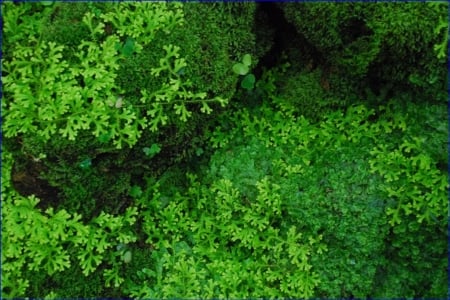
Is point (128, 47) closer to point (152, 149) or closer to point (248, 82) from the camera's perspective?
point (152, 149)

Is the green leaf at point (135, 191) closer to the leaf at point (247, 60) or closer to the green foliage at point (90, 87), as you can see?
the green foliage at point (90, 87)

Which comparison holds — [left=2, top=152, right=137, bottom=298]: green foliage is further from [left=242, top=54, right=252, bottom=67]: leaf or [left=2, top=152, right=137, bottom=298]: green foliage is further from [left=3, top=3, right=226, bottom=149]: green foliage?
[left=242, top=54, right=252, bottom=67]: leaf

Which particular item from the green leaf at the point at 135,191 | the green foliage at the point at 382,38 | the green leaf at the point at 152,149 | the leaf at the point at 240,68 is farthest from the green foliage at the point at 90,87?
the green foliage at the point at 382,38

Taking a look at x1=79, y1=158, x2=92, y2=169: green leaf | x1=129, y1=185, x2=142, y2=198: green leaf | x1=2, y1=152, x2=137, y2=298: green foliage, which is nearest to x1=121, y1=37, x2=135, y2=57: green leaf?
x1=79, y1=158, x2=92, y2=169: green leaf

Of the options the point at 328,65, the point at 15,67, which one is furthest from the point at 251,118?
the point at 15,67

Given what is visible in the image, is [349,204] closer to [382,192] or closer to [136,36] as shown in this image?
[382,192]
